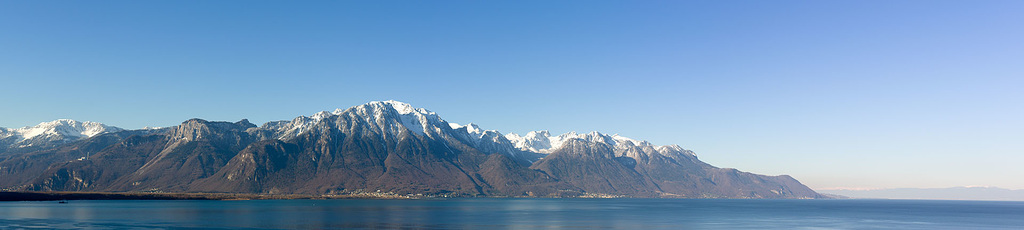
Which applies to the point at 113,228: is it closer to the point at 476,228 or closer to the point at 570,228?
the point at 476,228

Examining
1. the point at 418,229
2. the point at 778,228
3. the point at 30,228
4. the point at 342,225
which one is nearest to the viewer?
the point at 30,228

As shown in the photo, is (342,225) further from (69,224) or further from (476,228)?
(69,224)

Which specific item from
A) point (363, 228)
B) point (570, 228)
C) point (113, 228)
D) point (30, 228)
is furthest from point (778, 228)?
point (30, 228)

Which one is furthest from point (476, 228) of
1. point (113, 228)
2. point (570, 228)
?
point (113, 228)

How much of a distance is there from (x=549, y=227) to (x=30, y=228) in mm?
104608

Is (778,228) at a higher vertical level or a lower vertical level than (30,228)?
higher

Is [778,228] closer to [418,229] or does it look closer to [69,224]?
[418,229]

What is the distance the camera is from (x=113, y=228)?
124 metres

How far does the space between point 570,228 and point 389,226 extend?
41.0 metres

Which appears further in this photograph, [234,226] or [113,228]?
[234,226]

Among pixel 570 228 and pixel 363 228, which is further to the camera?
pixel 570 228

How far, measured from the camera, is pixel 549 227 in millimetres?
148375

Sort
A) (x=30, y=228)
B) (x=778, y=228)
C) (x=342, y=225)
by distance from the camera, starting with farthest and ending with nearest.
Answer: (x=778, y=228)
(x=342, y=225)
(x=30, y=228)

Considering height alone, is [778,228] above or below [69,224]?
above
